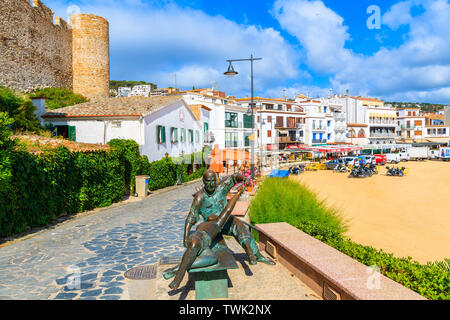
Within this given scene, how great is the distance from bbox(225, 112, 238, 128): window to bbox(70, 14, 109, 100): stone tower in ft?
52.2

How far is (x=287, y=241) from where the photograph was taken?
260 inches

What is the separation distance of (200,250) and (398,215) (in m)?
13.5

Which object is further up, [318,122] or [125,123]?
[318,122]

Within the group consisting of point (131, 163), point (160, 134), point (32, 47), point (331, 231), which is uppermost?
point (32, 47)

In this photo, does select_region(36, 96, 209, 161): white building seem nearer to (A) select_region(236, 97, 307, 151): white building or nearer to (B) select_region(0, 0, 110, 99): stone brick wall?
(B) select_region(0, 0, 110, 99): stone brick wall

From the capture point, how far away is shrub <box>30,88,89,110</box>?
2928cm

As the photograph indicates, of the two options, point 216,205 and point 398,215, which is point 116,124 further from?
point 398,215

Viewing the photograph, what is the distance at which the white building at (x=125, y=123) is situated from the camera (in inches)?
819

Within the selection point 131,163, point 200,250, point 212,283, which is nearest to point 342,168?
point 131,163

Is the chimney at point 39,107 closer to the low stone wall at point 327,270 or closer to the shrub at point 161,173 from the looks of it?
the shrub at point 161,173

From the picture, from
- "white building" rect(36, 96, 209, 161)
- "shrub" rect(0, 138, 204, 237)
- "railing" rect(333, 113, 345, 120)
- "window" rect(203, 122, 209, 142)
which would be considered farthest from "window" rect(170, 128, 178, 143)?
"railing" rect(333, 113, 345, 120)

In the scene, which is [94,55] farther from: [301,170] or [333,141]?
[333,141]

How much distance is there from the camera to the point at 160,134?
75.6 feet
